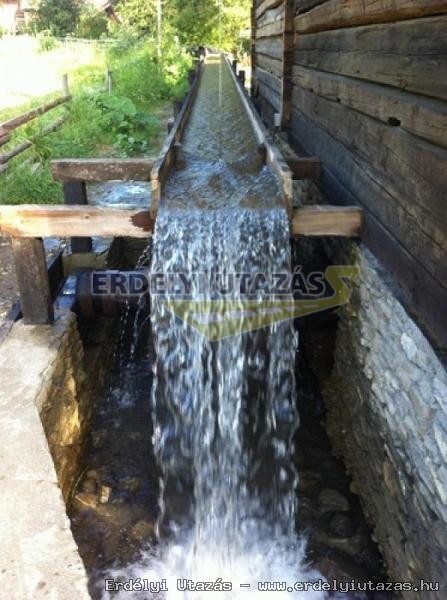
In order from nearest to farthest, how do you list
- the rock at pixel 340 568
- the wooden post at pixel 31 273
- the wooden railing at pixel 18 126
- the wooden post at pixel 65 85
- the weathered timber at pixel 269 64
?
1. the rock at pixel 340 568
2. the wooden post at pixel 31 273
3. the wooden railing at pixel 18 126
4. the weathered timber at pixel 269 64
5. the wooden post at pixel 65 85

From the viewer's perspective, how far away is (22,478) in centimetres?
261

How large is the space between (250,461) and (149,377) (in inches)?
61.7

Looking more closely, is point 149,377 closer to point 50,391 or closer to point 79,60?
point 50,391

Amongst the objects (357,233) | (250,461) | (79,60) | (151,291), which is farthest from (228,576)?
(79,60)

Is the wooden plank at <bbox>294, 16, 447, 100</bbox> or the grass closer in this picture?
the wooden plank at <bbox>294, 16, 447, 100</bbox>

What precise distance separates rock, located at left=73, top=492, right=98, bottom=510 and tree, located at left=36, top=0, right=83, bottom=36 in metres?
36.5

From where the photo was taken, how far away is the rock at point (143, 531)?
11.8ft

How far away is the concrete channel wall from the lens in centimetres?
216

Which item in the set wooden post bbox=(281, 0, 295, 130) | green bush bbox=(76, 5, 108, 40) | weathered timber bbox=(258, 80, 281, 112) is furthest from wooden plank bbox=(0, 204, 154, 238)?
green bush bbox=(76, 5, 108, 40)

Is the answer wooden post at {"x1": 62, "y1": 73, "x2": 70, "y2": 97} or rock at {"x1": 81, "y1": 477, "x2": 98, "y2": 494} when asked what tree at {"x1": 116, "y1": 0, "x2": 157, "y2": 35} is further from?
rock at {"x1": 81, "y1": 477, "x2": 98, "y2": 494}

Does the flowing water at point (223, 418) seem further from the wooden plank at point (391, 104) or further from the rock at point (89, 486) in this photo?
the wooden plank at point (391, 104)

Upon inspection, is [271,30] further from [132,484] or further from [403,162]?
[132,484]

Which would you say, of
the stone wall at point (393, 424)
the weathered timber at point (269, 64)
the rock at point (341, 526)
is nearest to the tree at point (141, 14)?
the weathered timber at point (269, 64)

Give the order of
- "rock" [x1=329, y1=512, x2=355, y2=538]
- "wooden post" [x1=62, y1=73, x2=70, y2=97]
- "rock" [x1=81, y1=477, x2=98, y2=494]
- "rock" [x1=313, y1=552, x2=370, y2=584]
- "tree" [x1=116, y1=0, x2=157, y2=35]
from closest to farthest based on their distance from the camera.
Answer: "rock" [x1=313, y1=552, x2=370, y2=584] → "rock" [x1=329, y1=512, x2=355, y2=538] → "rock" [x1=81, y1=477, x2=98, y2=494] → "wooden post" [x1=62, y1=73, x2=70, y2=97] → "tree" [x1=116, y1=0, x2=157, y2=35]
